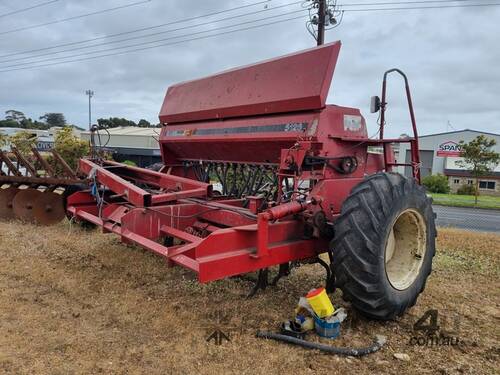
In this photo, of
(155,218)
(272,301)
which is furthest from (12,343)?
(272,301)

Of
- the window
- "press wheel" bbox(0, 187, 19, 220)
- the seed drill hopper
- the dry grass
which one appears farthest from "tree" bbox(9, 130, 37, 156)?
the window

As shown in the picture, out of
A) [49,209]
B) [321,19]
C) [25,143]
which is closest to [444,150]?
[321,19]

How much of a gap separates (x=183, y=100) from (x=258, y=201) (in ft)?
8.10

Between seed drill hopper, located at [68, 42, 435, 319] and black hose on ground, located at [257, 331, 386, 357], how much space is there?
268mm

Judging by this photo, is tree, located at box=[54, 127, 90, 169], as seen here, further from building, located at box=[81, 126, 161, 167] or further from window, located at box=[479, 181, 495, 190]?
window, located at box=[479, 181, 495, 190]

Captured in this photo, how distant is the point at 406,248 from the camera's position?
3.86 metres

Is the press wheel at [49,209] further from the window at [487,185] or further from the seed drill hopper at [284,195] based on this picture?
the window at [487,185]

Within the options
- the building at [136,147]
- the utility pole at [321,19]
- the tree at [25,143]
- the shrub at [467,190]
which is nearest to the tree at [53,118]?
the building at [136,147]

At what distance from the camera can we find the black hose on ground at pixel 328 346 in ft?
9.97

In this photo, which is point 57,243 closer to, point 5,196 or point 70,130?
point 5,196

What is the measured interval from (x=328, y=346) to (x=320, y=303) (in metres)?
0.31

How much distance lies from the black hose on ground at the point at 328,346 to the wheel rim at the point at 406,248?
0.70m

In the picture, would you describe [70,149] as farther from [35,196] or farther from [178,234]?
[178,234]

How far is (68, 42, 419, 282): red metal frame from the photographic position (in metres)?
3.17
